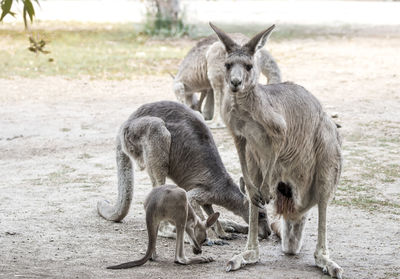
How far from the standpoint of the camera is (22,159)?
7879mm

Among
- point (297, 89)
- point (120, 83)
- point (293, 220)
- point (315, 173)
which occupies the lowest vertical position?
point (120, 83)

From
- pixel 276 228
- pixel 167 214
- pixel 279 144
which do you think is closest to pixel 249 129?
pixel 279 144

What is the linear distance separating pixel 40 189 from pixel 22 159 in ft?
4.44

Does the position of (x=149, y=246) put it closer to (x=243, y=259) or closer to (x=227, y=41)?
(x=243, y=259)

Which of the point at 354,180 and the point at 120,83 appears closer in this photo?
the point at 354,180

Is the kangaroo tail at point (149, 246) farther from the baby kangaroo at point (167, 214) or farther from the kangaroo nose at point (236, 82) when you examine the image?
the kangaroo nose at point (236, 82)

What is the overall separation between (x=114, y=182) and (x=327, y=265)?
2974 mm

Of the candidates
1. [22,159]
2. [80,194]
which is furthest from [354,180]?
[22,159]

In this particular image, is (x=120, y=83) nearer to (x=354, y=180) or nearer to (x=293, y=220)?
(x=354, y=180)

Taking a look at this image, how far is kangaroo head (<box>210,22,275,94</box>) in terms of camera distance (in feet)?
13.5

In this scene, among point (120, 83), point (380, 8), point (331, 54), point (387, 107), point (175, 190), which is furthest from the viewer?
point (380, 8)

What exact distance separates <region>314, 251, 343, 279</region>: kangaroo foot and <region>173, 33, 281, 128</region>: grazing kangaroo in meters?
4.68

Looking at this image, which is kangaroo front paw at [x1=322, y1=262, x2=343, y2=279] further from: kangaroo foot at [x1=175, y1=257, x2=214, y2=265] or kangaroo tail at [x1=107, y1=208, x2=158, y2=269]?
kangaroo tail at [x1=107, y1=208, x2=158, y2=269]

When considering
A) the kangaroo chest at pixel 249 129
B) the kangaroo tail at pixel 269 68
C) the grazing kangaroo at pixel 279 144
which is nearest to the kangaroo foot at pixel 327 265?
the grazing kangaroo at pixel 279 144
